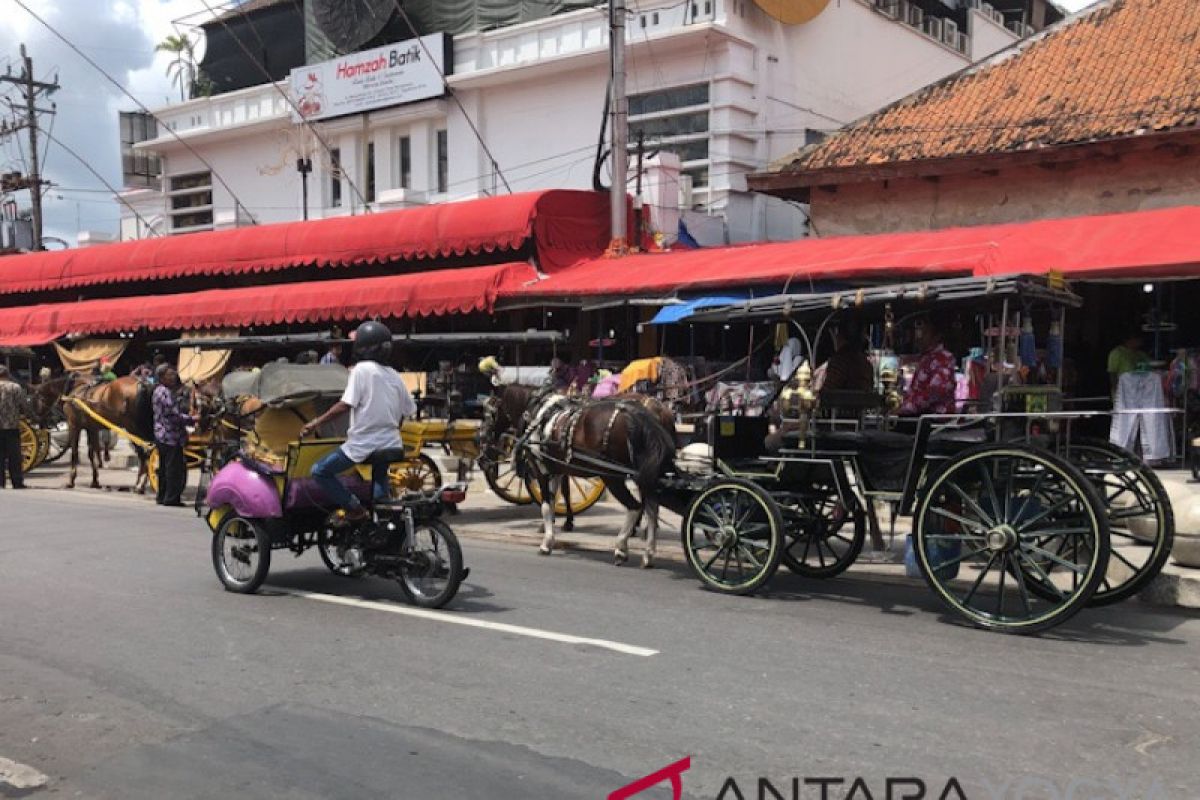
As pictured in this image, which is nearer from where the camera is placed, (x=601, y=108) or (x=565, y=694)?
(x=565, y=694)

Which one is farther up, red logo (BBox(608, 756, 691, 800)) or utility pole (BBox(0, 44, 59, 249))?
utility pole (BBox(0, 44, 59, 249))

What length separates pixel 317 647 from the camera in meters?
6.46

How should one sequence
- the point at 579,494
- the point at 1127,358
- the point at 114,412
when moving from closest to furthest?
the point at 579,494, the point at 1127,358, the point at 114,412

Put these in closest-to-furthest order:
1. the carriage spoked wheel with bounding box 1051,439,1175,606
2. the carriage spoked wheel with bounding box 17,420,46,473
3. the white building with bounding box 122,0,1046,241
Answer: the carriage spoked wheel with bounding box 1051,439,1175,606 → the carriage spoked wheel with bounding box 17,420,46,473 → the white building with bounding box 122,0,1046,241

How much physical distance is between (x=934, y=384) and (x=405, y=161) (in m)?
25.5

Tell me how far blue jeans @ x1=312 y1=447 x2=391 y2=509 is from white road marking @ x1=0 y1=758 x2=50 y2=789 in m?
3.13

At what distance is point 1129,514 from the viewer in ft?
23.4

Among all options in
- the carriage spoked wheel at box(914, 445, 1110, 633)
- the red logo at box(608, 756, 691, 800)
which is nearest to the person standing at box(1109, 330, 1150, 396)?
the carriage spoked wheel at box(914, 445, 1110, 633)

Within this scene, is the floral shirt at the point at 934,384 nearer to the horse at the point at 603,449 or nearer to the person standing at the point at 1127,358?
the horse at the point at 603,449

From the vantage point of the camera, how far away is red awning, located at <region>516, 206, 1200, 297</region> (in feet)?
41.3

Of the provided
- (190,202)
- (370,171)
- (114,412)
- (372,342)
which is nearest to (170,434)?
(114,412)

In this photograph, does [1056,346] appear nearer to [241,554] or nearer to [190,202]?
[241,554]

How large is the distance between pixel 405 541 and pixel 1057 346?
505 centimetres

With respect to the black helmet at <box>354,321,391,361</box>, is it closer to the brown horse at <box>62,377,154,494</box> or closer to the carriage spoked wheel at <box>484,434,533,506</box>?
the carriage spoked wheel at <box>484,434,533,506</box>
